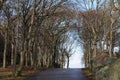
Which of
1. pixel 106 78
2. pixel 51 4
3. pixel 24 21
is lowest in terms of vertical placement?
pixel 106 78

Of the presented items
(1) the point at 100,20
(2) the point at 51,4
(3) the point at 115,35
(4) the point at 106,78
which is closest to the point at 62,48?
(3) the point at 115,35

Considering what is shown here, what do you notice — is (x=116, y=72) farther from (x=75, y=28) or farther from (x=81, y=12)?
(x=75, y=28)

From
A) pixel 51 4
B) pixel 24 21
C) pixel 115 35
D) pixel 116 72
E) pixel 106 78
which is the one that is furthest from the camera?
pixel 115 35

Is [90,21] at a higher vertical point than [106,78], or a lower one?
higher

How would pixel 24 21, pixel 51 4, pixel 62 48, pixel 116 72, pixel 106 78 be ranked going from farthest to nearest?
pixel 62 48 → pixel 51 4 → pixel 24 21 → pixel 106 78 → pixel 116 72

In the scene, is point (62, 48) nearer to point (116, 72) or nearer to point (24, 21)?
Result: point (24, 21)

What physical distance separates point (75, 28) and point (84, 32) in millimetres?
2773

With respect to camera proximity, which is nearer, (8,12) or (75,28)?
(8,12)

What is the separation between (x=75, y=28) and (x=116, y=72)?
4688 cm

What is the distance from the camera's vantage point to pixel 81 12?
4519 centimetres

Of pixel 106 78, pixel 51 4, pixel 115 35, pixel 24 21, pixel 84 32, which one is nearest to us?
pixel 106 78

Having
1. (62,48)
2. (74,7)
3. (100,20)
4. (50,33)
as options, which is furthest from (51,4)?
(62,48)

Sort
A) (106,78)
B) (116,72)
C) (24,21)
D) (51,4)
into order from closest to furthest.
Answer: (116,72) < (106,78) < (24,21) < (51,4)

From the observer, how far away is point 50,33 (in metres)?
61.2
